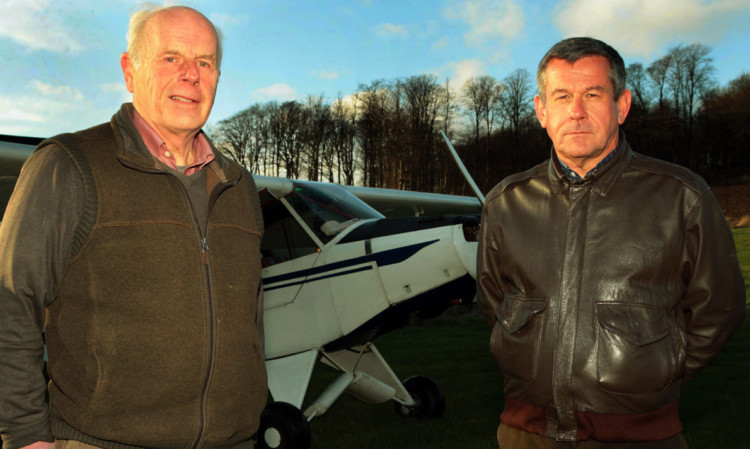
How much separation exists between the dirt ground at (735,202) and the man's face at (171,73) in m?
35.9

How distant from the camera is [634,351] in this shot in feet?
5.63

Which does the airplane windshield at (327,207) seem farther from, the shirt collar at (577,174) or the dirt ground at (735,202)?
the dirt ground at (735,202)

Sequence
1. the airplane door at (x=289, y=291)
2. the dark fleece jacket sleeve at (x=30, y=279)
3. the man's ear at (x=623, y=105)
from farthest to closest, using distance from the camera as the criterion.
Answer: the airplane door at (x=289, y=291) < the man's ear at (x=623, y=105) < the dark fleece jacket sleeve at (x=30, y=279)

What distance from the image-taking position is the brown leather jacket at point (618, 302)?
5.70ft

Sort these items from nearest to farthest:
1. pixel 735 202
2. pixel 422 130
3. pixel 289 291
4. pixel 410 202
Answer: pixel 289 291 < pixel 410 202 < pixel 735 202 < pixel 422 130

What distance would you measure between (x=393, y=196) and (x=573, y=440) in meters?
7.95

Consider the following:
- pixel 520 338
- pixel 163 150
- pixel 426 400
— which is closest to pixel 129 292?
pixel 163 150

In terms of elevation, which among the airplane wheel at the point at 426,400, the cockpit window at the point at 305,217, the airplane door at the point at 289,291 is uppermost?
the cockpit window at the point at 305,217

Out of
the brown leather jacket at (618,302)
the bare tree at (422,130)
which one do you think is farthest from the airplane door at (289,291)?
the bare tree at (422,130)

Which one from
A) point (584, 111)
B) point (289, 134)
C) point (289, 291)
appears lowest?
point (289, 291)

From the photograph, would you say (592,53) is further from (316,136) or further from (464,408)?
(316,136)

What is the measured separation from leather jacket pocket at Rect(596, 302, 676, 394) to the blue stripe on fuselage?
10.5 feet

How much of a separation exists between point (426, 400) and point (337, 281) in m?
1.89

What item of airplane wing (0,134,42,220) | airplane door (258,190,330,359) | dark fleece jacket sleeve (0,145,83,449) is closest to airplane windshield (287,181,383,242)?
airplane door (258,190,330,359)
